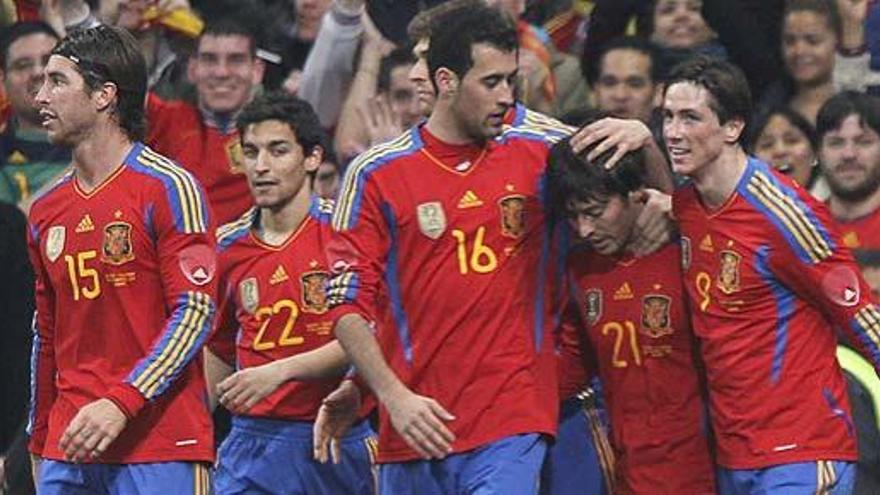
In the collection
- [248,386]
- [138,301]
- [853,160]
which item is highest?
[853,160]

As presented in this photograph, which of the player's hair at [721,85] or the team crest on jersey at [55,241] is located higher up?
the player's hair at [721,85]

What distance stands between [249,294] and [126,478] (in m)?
1.84

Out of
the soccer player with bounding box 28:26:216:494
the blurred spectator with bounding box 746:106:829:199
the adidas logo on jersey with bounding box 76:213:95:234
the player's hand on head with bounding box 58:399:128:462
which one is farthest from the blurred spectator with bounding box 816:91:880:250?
the player's hand on head with bounding box 58:399:128:462

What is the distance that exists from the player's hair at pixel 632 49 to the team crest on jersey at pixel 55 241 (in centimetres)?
473

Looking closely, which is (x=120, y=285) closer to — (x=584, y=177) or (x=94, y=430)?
(x=94, y=430)

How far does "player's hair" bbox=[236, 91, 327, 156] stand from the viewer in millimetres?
11031

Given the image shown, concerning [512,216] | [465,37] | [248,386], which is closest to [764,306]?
[512,216]

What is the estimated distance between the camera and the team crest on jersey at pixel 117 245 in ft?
29.7

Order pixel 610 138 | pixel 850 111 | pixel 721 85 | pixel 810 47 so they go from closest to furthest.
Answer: pixel 610 138 → pixel 721 85 → pixel 850 111 → pixel 810 47

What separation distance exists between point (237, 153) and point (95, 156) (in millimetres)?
3325

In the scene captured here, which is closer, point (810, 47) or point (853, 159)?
point (853, 159)

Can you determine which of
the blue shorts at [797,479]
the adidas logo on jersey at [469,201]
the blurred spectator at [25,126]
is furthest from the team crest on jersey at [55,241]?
the blurred spectator at [25,126]

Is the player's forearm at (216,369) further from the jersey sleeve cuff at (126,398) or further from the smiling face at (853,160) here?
the smiling face at (853,160)

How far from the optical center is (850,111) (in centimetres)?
1228
